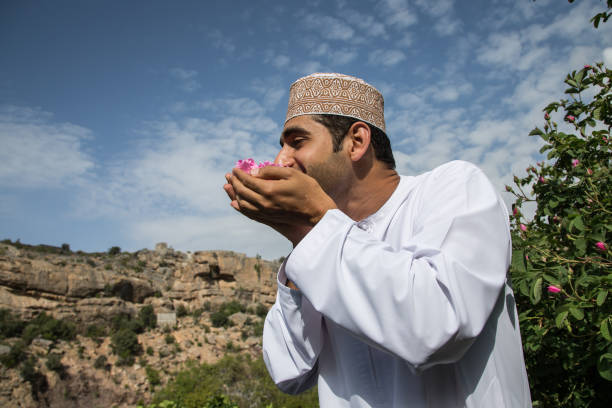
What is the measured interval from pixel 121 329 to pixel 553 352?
33.2m

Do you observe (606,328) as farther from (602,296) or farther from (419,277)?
(419,277)

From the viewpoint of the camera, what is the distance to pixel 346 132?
1.46 meters

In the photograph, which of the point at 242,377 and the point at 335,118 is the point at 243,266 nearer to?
the point at 242,377

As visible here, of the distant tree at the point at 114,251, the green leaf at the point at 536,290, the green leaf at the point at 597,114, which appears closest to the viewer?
the green leaf at the point at 536,290

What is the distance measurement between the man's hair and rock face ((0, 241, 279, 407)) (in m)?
27.1

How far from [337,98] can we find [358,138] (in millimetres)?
208

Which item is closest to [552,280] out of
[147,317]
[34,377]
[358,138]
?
[358,138]

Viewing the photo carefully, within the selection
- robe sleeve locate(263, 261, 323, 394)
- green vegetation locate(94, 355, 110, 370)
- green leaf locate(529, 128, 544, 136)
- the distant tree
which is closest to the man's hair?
robe sleeve locate(263, 261, 323, 394)

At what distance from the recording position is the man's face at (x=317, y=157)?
1325 millimetres

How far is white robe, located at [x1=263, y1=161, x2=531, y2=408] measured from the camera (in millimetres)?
747

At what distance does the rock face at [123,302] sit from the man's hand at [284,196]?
27.2 meters

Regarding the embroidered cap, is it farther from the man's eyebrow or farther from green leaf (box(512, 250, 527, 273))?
green leaf (box(512, 250, 527, 273))

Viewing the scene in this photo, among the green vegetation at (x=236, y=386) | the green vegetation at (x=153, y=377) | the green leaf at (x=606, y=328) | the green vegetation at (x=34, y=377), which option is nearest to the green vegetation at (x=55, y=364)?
the green vegetation at (x=34, y=377)

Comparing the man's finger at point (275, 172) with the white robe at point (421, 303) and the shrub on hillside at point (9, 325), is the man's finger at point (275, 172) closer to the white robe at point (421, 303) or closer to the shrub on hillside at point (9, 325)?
the white robe at point (421, 303)
